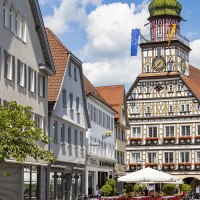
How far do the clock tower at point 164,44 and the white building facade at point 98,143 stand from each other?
857 inches

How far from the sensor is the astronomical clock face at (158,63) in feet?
286

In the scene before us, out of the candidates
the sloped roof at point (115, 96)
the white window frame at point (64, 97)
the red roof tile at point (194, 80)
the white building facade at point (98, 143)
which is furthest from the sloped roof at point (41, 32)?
the red roof tile at point (194, 80)

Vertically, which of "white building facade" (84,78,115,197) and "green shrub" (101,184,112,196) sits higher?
"white building facade" (84,78,115,197)

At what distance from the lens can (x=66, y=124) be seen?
4572 cm

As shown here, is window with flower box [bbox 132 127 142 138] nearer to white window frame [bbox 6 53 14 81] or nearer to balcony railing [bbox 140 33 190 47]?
balcony railing [bbox 140 33 190 47]

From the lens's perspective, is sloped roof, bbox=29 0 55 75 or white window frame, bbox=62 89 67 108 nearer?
sloped roof, bbox=29 0 55 75

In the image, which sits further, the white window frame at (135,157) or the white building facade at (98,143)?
the white window frame at (135,157)

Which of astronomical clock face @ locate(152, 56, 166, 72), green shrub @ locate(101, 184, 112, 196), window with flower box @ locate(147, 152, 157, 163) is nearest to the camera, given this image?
green shrub @ locate(101, 184, 112, 196)

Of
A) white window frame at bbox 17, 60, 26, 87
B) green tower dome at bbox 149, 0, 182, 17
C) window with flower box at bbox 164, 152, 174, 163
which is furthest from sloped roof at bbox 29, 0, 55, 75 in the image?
green tower dome at bbox 149, 0, 182, 17

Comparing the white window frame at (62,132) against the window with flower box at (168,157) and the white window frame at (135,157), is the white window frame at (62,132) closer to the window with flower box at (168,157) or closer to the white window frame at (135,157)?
the window with flower box at (168,157)

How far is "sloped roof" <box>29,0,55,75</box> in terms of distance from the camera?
37094 mm

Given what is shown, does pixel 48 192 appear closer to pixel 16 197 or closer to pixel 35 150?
pixel 16 197

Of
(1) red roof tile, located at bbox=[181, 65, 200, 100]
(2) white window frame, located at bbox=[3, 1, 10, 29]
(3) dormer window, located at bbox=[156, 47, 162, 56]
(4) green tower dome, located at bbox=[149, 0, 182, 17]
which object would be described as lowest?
(2) white window frame, located at bbox=[3, 1, 10, 29]

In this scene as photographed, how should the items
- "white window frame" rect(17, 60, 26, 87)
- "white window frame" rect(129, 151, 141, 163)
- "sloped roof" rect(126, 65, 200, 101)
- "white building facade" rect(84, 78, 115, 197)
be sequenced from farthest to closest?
"white window frame" rect(129, 151, 141, 163), "sloped roof" rect(126, 65, 200, 101), "white building facade" rect(84, 78, 115, 197), "white window frame" rect(17, 60, 26, 87)
